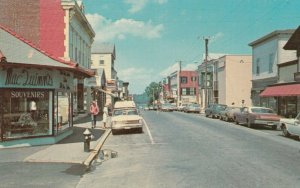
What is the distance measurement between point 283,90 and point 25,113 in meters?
24.5

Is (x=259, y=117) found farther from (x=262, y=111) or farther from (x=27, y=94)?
(x=27, y=94)

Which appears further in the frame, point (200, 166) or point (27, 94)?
point (27, 94)

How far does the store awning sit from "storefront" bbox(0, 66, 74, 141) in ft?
66.1

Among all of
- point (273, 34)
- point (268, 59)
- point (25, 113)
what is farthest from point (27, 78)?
point (268, 59)

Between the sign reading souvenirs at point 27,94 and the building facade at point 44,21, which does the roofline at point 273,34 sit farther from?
the sign reading souvenirs at point 27,94

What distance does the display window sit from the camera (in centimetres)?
A: 1775

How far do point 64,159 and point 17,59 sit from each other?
559 centimetres

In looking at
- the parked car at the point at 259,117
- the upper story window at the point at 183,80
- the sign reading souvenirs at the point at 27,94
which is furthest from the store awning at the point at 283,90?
the upper story window at the point at 183,80

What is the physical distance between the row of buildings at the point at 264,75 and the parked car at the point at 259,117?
416 cm

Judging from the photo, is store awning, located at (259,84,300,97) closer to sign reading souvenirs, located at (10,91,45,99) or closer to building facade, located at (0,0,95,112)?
building facade, located at (0,0,95,112)

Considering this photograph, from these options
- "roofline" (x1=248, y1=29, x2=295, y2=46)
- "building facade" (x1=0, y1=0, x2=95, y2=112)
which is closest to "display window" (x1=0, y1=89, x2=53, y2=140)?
"building facade" (x1=0, y1=0, x2=95, y2=112)

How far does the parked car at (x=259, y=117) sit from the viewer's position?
2914 centimetres

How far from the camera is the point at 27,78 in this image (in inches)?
720

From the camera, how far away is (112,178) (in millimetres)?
11023
